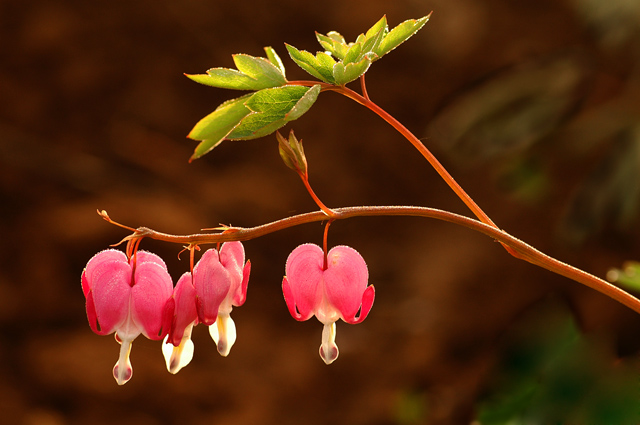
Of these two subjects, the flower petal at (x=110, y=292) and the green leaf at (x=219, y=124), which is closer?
the green leaf at (x=219, y=124)

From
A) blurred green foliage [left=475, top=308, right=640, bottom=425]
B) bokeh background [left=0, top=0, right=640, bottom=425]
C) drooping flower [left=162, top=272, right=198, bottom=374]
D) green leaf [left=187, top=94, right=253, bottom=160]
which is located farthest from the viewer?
bokeh background [left=0, top=0, right=640, bottom=425]

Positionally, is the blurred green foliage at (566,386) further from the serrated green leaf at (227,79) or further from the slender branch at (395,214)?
the serrated green leaf at (227,79)

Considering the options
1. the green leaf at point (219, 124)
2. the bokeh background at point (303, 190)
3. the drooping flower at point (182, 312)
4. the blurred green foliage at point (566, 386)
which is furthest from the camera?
the bokeh background at point (303, 190)

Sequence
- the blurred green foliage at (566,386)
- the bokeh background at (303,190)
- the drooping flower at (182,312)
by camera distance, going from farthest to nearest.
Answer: the bokeh background at (303,190), the blurred green foliage at (566,386), the drooping flower at (182,312)

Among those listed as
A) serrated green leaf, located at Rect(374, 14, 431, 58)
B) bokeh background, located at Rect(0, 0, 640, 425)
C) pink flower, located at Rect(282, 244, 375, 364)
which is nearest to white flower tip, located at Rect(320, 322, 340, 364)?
pink flower, located at Rect(282, 244, 375, 364)

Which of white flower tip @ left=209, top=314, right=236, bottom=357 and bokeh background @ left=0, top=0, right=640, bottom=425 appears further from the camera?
bokeh background @ left=0, top=0, right=640, bottom=425

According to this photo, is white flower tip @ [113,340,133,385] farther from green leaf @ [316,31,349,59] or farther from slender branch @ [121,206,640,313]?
green leaf @ [316,31,349,59]

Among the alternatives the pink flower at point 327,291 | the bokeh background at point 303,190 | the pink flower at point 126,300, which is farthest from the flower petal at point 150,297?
the bokeh background at point 303,190

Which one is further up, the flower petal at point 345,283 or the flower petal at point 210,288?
the flower petal at point 345,283
